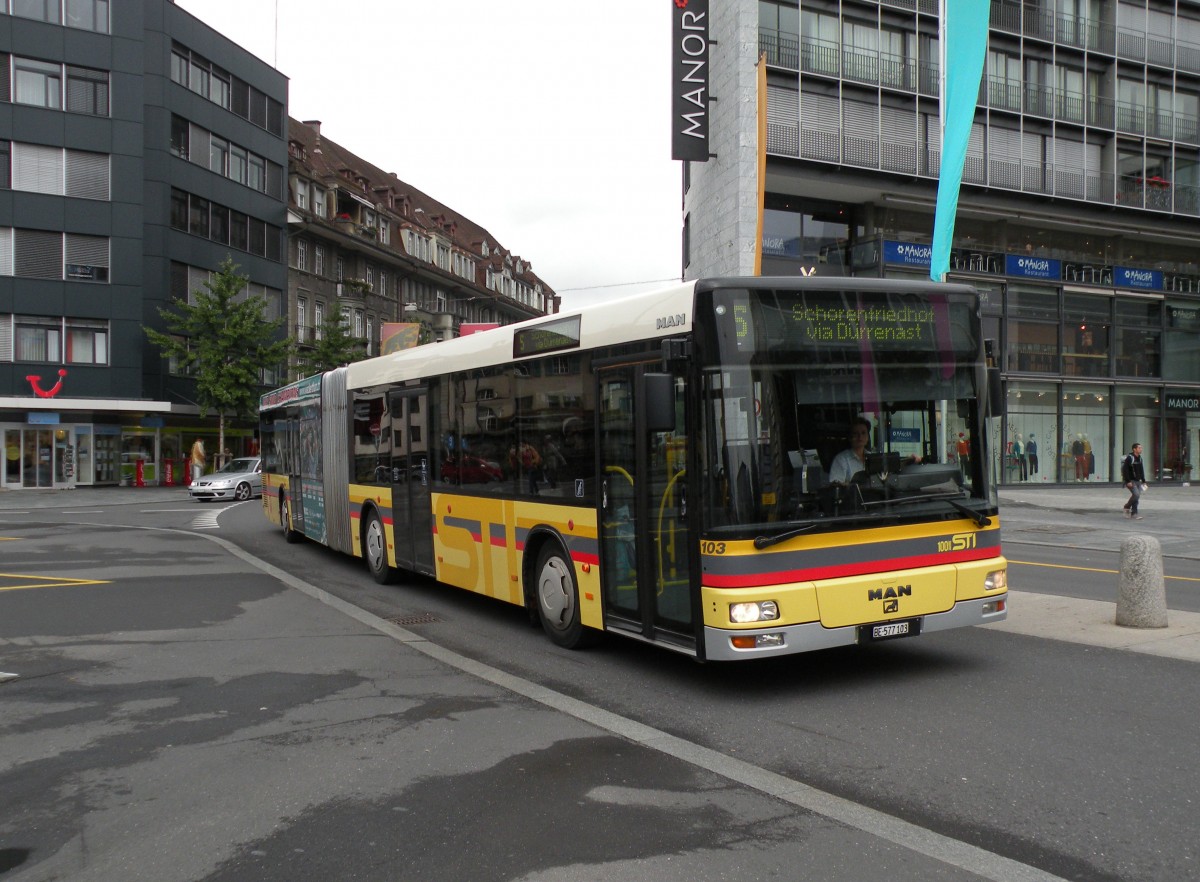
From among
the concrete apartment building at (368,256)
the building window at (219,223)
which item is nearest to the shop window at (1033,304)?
the concrete apartment building at (368,256)

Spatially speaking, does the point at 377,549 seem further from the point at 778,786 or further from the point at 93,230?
the point at 93,230

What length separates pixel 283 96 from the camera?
5356cm

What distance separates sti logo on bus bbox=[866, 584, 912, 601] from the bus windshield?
0.44 meters

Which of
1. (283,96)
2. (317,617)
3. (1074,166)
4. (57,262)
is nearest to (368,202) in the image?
(283,96)

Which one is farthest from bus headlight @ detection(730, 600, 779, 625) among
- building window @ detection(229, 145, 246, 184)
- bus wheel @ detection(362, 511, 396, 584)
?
building window @ detection(229, 145, 246, 184)

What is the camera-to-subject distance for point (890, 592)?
6.93 metres

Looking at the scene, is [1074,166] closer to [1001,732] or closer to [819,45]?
[819,45]

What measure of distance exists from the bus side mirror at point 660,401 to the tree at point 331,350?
45277 millimetres

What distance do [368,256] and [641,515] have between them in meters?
57.6

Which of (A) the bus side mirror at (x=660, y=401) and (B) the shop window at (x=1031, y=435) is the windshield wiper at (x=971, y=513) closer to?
(A) the bus side mirror at (x=660, y=401)

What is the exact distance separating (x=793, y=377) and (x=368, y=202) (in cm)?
5902

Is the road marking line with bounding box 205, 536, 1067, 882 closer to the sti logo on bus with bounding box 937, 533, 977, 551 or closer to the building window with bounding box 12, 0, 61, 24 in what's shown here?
the sti logo on bus with bounding box 937, 533, 977, 551

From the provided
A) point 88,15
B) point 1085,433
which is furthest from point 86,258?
point 1085,433

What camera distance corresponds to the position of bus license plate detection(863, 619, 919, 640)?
22.6ft
